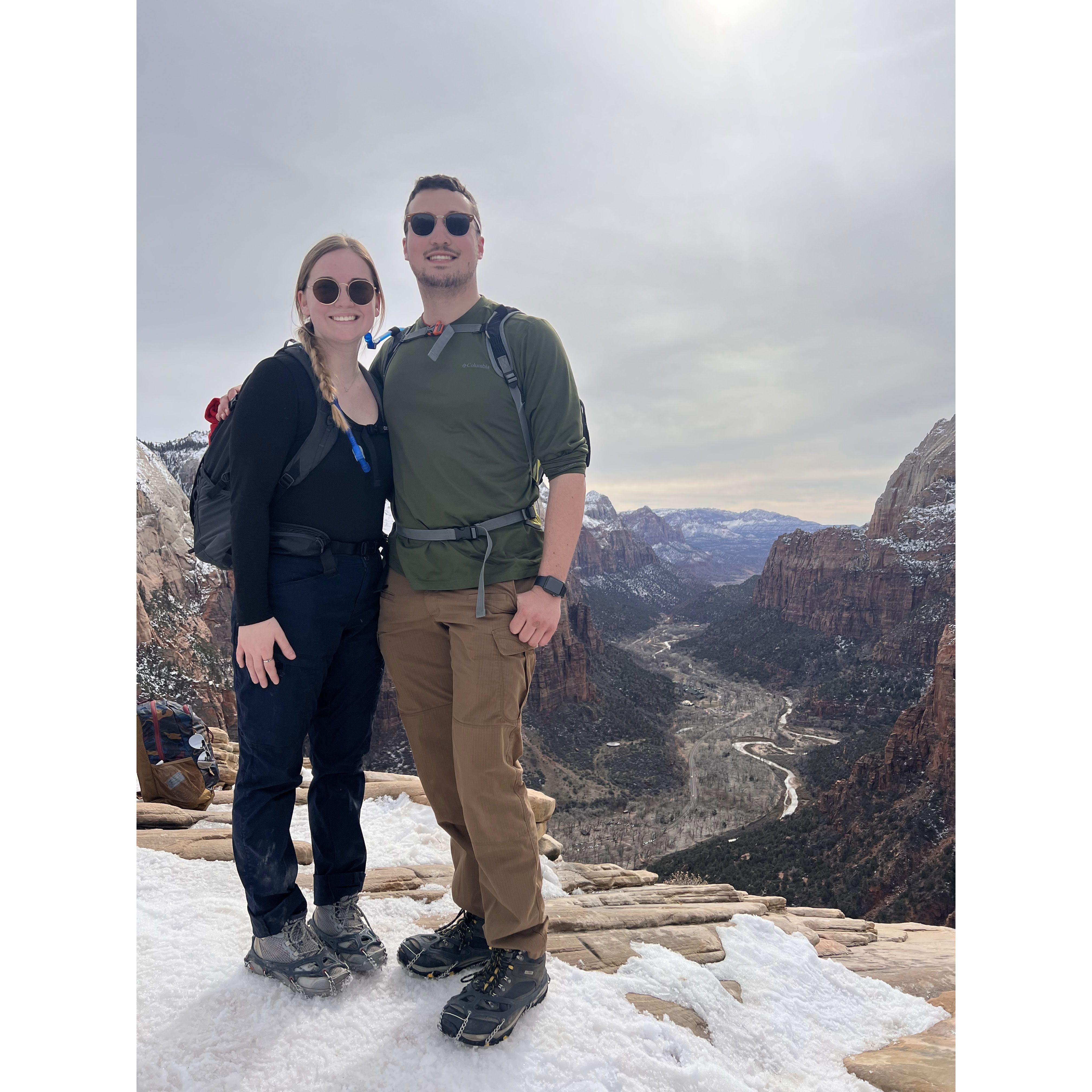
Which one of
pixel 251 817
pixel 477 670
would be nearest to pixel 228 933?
pixel 251 817

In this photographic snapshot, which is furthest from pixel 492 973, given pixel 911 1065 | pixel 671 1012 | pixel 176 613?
pixel 176 613

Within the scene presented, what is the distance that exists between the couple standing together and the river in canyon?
3501cm

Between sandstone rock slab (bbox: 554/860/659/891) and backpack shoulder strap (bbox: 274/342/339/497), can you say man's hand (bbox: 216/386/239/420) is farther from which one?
sandstone rock slab (bbox: 554/860/659/891)

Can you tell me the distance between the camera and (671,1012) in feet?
11.1

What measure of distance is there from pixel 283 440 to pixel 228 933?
9.18 feet

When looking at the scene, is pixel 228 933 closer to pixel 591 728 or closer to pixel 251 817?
pixel 251 817

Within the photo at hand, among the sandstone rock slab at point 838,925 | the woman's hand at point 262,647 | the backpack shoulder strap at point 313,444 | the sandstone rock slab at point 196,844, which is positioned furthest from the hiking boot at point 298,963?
the sandstone rock slab at point 838,925

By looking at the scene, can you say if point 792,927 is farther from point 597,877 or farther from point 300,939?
point 300,939

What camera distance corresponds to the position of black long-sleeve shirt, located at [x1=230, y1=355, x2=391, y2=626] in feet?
9.24

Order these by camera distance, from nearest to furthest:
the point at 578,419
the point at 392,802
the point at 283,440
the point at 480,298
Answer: the point at 283,440, the point at 578,419, the point at 480,298, the point at 392,802

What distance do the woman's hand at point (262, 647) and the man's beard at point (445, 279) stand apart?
1.76 metres

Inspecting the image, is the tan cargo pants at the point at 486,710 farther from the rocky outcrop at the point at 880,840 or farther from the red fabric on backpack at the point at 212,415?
the rocky outcrop at the point at 880,840

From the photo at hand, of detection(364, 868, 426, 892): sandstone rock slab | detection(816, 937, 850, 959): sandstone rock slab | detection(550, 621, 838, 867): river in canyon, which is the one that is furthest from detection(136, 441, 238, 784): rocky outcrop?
detection(816, 937, 850, 959): sandstone rock slab

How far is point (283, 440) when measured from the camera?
2.87 metres
